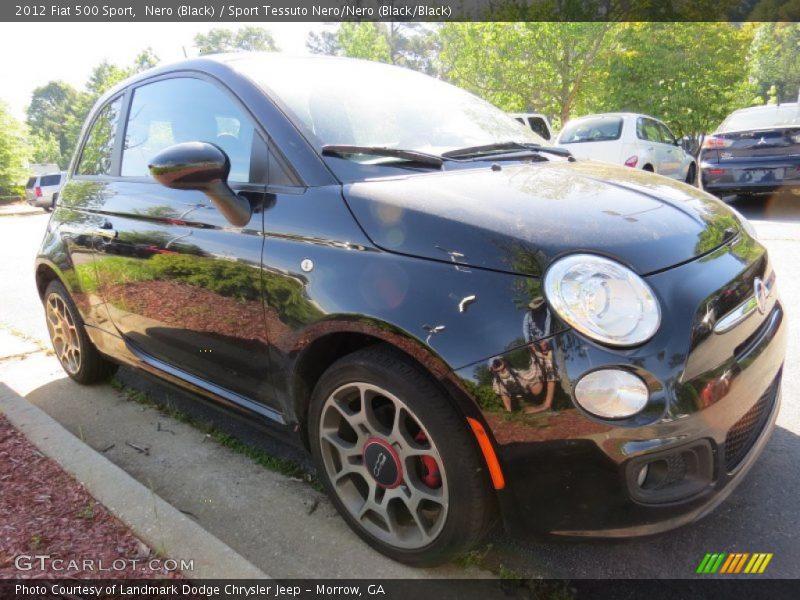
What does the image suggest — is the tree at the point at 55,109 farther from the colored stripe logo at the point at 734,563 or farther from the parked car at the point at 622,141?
the colored stripe logo at the point at 734,563

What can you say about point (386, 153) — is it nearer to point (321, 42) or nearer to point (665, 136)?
point (665, 136)

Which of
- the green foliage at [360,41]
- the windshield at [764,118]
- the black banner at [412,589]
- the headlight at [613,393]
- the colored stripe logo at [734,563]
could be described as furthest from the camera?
the green foliage at [360,41]

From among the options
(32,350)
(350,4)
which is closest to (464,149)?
(32,350)

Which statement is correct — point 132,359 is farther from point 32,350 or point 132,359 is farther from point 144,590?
point 32,350

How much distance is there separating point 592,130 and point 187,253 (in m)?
9.63

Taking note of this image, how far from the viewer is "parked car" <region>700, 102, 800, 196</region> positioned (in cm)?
777

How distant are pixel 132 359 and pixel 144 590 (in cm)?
151

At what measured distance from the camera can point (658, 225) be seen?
175cm

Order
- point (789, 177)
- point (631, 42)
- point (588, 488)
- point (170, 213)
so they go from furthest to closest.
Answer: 1. point (631, 42)
2. point (789, 177)
3. point (170, 213)
4. point (588, 488)

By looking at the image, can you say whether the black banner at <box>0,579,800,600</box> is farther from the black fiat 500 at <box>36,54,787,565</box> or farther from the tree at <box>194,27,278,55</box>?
the tree at <box>194,27,278,55</box>

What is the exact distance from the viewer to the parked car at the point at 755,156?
777cm

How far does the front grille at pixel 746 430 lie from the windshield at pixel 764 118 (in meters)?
7.69

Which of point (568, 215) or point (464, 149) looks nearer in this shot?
point (568, 215)

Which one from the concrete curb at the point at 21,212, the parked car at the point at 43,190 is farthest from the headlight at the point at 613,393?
the concrete curb at the point at 21,212
